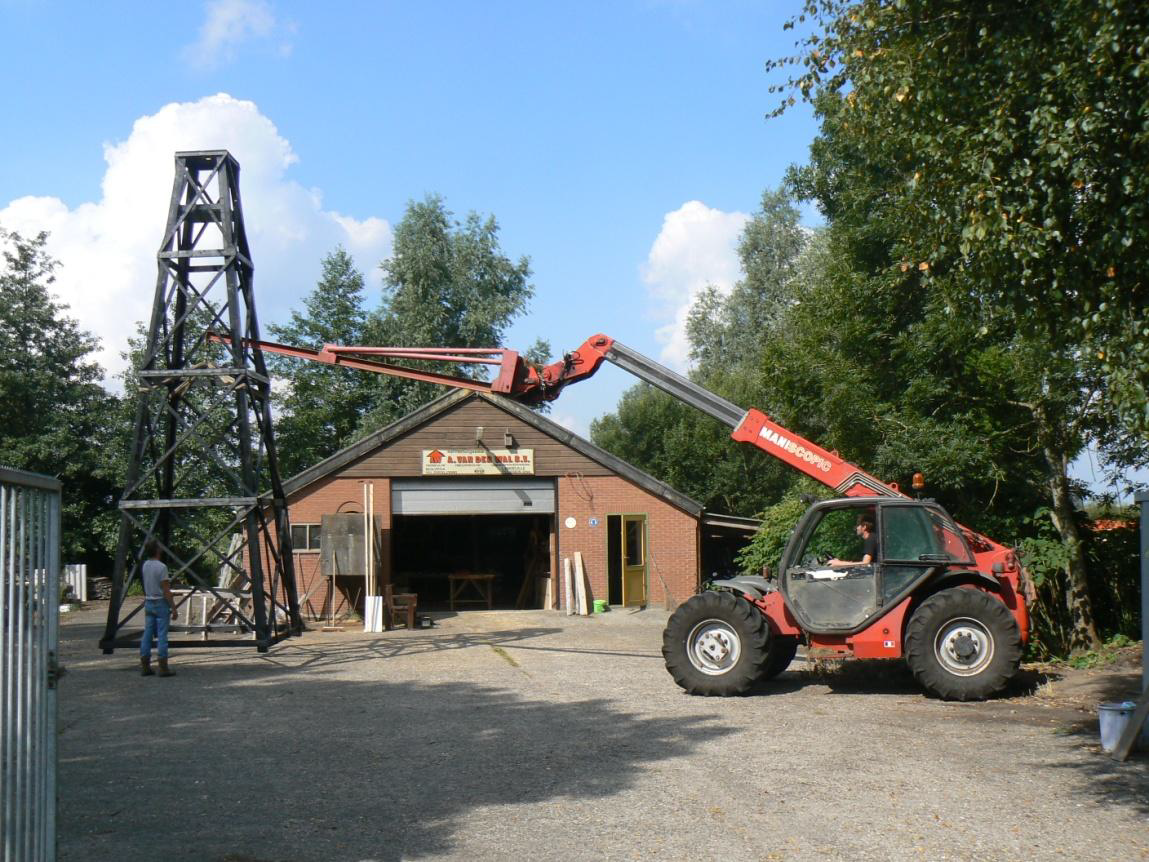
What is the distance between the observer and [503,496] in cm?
2512

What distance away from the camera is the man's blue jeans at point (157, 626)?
47.8 ft

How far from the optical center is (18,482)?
4.85 metres

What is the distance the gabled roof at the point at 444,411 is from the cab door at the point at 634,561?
33.3 inches

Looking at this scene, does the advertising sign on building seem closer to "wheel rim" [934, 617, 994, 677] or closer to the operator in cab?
the operator in cab

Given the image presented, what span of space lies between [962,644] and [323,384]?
3636 cm

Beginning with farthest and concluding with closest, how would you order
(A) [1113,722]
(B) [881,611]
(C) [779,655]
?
1. (C) [779,655]
2. (B) [881,611]
3. (A) [1113,722]

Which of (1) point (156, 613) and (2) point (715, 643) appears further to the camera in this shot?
(1) point (156, 613)

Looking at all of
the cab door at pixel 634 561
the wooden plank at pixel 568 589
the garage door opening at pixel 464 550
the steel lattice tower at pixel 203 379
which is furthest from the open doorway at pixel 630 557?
the steel lattice tower at pixel 203 379

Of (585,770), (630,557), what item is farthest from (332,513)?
(585,770)

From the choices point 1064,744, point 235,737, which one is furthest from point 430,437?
point 1064,744

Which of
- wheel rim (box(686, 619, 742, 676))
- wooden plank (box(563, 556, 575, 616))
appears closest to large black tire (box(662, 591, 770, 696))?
wheel rim (box(686, 619, 742, 676))

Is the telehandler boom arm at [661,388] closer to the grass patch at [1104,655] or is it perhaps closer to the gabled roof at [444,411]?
the grass patch at [1104,655]

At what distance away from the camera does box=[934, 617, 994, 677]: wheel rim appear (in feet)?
38.4

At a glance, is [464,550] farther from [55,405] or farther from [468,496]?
[55,405]
